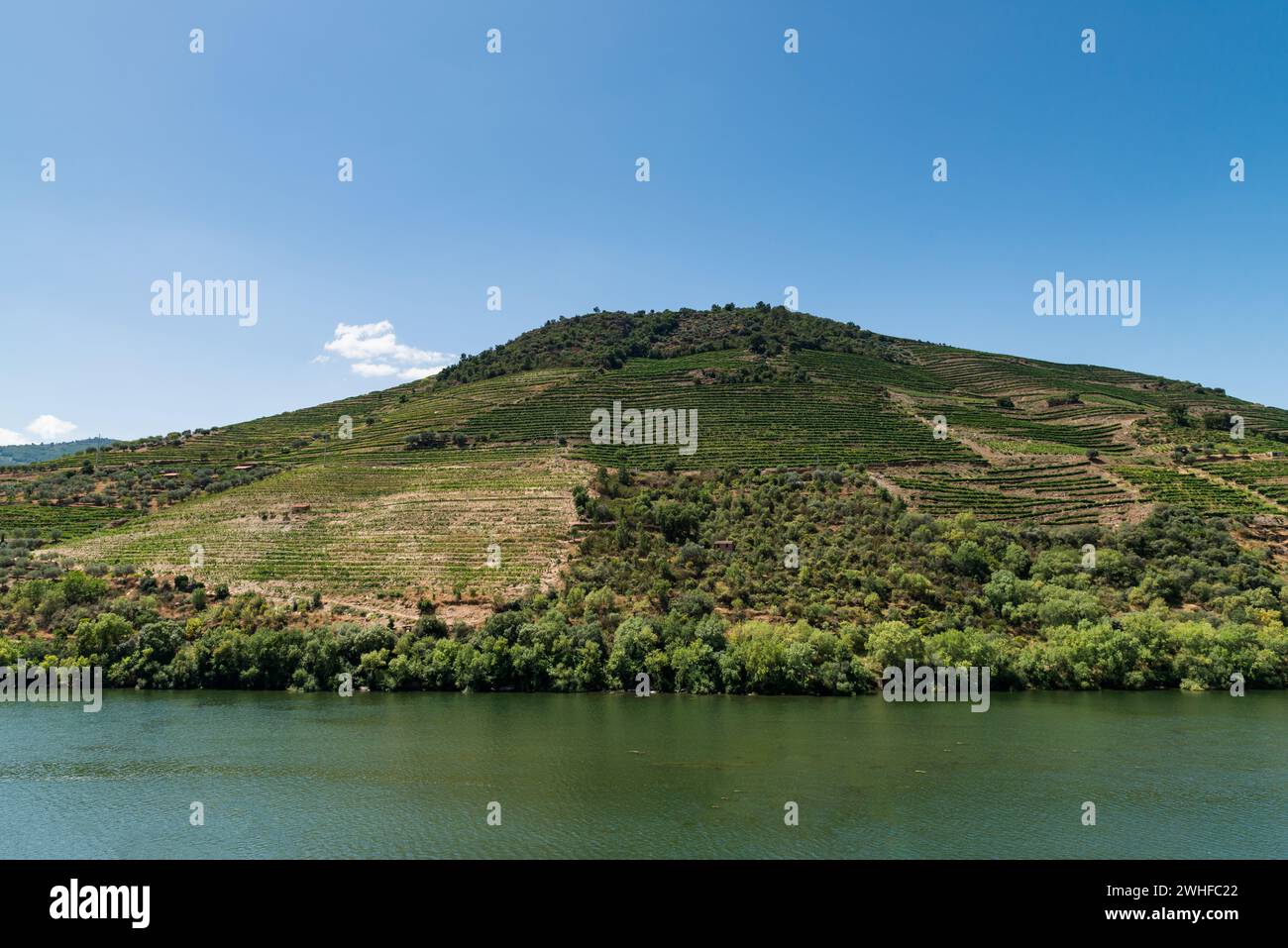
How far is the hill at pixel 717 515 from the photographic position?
162ft

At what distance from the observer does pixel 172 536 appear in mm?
64312

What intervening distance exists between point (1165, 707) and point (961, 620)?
12028 millimetres

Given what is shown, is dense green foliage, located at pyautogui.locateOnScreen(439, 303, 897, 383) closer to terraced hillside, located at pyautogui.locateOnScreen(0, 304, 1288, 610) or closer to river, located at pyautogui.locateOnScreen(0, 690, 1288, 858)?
terraced hillside, located at pyautogui.locateOnScreen(0, 304, 1288, 610)

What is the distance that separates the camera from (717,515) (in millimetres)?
63688

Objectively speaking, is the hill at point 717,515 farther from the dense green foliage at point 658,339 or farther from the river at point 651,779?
the dense green foliage at point 658,339

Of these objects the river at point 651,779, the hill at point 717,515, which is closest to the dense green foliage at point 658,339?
the hill at point 717,515

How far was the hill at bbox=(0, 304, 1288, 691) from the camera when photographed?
4931 centimetres

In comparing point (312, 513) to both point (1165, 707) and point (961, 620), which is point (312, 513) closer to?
point (961, 620)

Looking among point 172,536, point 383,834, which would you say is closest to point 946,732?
point 383,834

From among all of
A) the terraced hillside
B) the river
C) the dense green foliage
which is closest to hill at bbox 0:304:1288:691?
the terraced hillside

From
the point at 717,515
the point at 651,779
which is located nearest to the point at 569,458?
the point at 717,515

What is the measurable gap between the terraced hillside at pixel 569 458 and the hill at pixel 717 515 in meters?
0.43

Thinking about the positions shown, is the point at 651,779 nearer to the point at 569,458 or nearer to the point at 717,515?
the point at 717,515

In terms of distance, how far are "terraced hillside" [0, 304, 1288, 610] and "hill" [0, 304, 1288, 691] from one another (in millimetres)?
431
